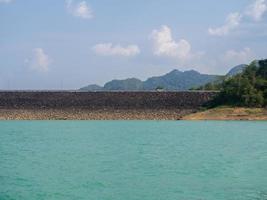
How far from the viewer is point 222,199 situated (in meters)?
19.0

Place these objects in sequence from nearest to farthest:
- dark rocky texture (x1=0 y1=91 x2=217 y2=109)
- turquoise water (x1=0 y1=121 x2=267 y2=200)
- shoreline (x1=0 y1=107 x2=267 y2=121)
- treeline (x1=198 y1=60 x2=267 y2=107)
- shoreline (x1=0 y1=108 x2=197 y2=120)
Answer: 1. turquoise water (x1=0 y1=121 x2=267 y2=200)
2. shoreline (x1=0 y1=107 x2=267 y2=121)
3. treeline (x1=198 y1=60 x2=267 y2=107)
4. shoreline (x1=0 y1=108 x2=197 y2=120)
5. dark rocky texture (x1=0 y1=91 x2=217 y2=109)

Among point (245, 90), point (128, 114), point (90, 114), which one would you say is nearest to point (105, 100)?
point (90, 114)

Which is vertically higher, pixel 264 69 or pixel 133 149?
pixel 264 69

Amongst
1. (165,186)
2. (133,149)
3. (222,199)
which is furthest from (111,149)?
(222,199)

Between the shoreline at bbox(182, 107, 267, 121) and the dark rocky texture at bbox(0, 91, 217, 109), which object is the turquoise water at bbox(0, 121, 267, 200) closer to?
the shoreline at bbox(182, 107, 267, 121)

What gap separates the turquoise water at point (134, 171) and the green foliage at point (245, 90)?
152ft

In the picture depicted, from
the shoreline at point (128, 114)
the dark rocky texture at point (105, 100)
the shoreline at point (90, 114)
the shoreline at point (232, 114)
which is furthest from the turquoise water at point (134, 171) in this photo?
the dark rocky texture at point (105, 100)

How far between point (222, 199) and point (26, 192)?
6793 millimetres

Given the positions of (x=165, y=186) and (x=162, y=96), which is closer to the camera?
(x=165, y=186)

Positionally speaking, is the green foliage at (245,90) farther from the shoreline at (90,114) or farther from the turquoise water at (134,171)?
the turquoise water at (134,171)

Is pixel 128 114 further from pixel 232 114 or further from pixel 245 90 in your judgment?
pixel 245 90

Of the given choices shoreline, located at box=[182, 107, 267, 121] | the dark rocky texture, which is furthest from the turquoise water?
the dark rocky texture

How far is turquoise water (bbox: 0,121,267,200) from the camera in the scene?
65.9 ft

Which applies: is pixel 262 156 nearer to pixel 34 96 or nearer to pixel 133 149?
pixel 133 149
